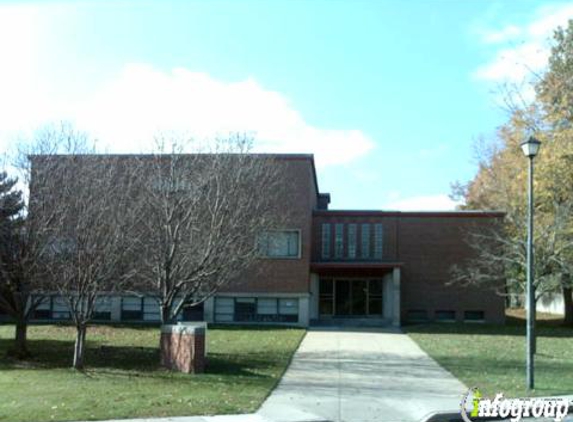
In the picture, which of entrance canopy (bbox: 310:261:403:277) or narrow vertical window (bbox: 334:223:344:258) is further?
narrow vertical window (bbox: 334:223:344:258)

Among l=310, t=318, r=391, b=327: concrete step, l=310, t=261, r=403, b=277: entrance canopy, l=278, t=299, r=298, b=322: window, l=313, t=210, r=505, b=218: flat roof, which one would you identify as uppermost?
l=313, t=210, r=505, b=218: flat roof

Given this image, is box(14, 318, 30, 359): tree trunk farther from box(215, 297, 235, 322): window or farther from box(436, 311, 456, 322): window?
box(436, 311, 456, 322): window

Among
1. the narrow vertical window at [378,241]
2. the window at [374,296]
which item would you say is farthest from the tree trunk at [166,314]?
the window at [374,296]

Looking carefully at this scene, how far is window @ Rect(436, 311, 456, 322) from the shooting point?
36.5 metres

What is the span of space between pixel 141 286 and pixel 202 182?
14.0 feet

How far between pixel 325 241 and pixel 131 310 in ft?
35.7

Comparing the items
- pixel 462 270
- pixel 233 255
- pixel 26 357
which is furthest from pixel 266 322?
pixel 26 357

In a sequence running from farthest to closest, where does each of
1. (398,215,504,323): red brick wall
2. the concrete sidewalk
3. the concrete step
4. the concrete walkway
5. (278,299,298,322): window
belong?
(398,215,504,323): red brick wall → the concrete step → (278,299,298,322): window → the concrete walkway → the concrete sidewalk

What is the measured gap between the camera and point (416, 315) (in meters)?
36.9

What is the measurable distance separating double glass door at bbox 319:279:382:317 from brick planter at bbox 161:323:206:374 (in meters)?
21.7

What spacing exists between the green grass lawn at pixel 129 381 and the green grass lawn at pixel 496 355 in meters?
4.53

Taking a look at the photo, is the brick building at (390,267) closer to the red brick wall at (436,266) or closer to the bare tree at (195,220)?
the red brick wall at (436,266)

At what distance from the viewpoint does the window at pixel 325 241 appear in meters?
36.7

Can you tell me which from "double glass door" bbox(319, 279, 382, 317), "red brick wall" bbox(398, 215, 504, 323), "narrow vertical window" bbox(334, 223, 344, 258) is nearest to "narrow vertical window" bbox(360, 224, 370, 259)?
"narrow vertical window" bbox(334, 223, 344, 258)
